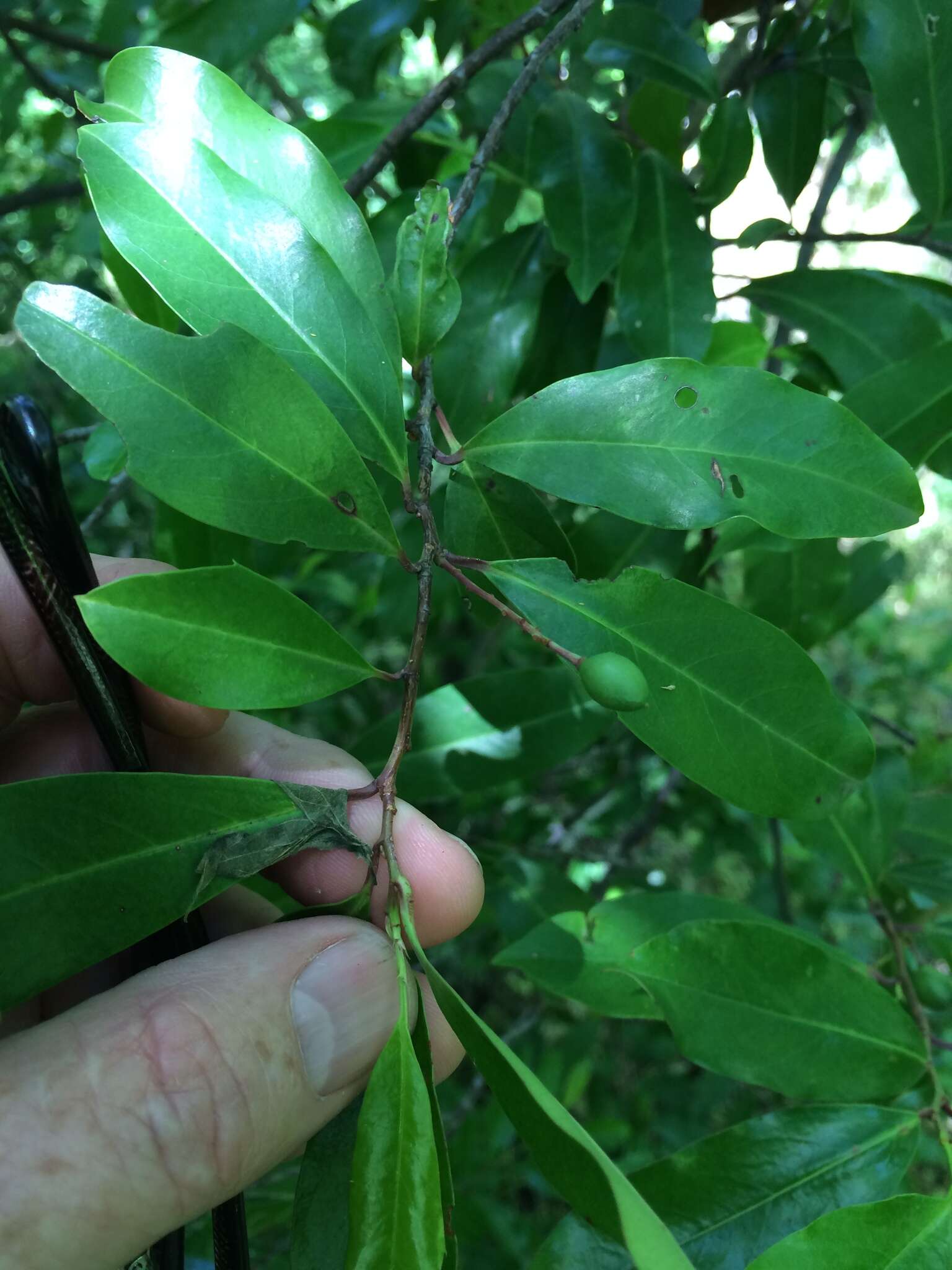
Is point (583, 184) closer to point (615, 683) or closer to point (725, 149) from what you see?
point (725, 149)

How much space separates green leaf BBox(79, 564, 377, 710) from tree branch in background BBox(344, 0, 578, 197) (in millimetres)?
479

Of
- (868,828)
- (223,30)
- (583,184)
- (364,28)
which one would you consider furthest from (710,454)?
(364,28)

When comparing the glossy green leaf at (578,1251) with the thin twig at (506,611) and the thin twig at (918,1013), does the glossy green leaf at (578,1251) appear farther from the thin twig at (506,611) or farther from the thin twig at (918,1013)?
the thin twig at (506,611)

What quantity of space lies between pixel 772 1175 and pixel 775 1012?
14 centimetres

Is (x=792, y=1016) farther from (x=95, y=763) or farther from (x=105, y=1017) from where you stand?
(x=95, y=763)

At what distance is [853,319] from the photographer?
39.9 inches

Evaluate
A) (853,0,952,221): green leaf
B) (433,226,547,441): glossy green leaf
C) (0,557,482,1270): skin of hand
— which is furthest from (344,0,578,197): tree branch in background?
(0,557,482,1270): skin of hand

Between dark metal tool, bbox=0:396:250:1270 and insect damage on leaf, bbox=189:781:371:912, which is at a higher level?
dark metal tool, bbox=0:396:250:1270

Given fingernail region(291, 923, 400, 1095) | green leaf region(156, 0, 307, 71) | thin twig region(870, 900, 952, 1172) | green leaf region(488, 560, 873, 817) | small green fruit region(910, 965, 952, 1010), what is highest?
green leaf region(156, 0, 307, 71)

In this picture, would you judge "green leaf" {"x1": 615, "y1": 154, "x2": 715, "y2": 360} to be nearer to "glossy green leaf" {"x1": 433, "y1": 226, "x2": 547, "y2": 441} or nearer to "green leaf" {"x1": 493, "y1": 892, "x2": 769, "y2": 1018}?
"glossy green leaf" {"x1": 433, "y1": 226, "x2": 547, "y2": 441}

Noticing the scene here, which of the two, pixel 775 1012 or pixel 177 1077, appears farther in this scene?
pixel 775 1012

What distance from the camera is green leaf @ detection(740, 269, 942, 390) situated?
986mm

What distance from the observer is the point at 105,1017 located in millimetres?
645

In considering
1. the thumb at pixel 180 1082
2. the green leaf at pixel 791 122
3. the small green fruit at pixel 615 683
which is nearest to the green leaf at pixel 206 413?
the small green fruit at pixel 615 683
